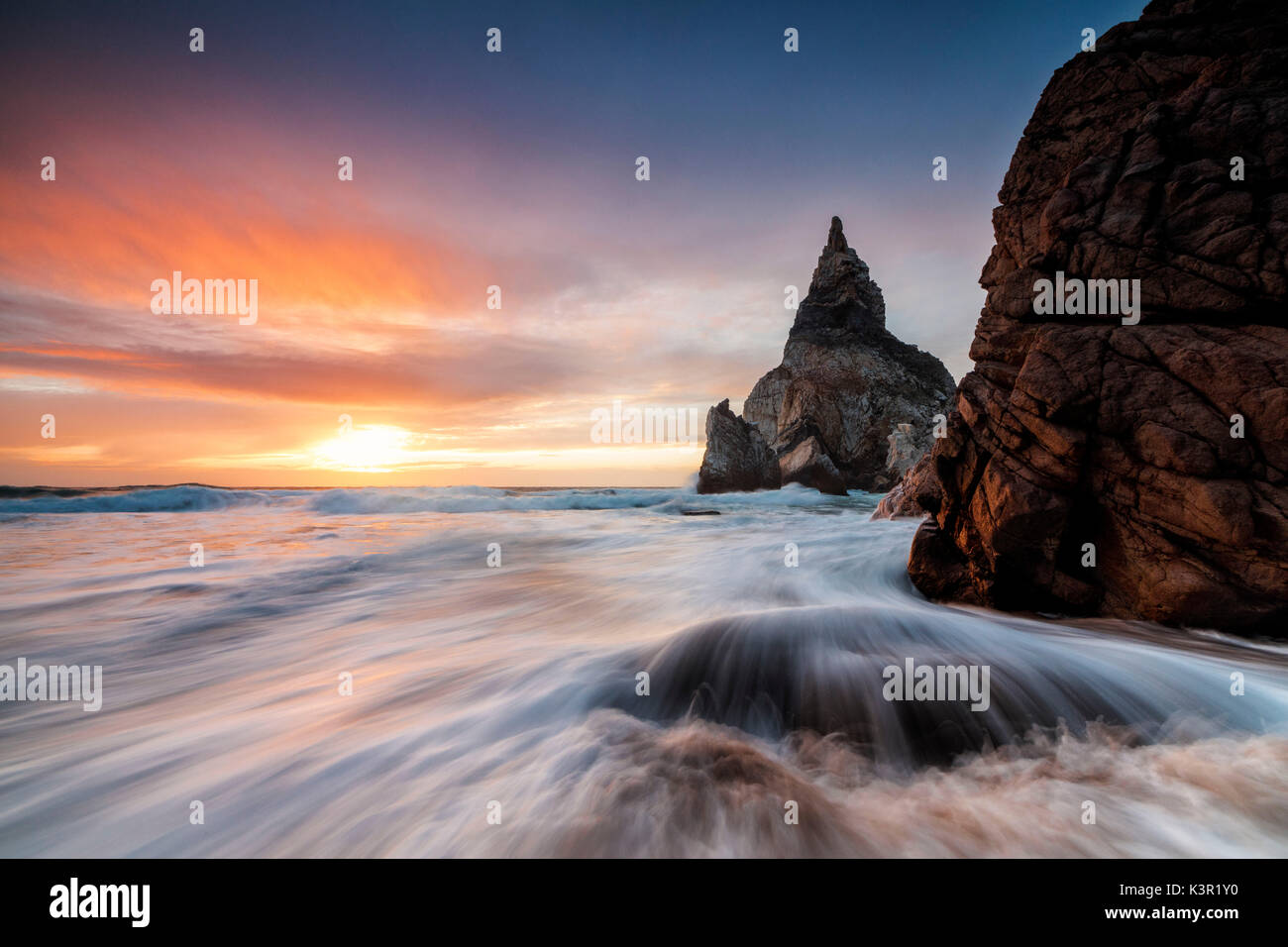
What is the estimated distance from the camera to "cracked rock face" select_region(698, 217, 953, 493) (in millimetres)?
51188

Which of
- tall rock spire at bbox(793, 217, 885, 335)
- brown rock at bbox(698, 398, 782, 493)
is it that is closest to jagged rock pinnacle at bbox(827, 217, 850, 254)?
tall rock spire at bbox(793, 217, 885, 335)

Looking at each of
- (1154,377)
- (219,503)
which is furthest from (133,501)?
(1154,377)

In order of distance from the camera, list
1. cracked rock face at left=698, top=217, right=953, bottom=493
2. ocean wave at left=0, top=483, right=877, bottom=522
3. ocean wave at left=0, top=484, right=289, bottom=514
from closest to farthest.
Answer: ocean wave at left=0, top=484, right=289, bottom=514 < ocean wave at left=0, top=483, right=877, bottom=522 < cracked rock face at left=698, top=217, right=953, bottom=493

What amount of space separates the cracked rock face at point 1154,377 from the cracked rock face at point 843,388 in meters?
43.7

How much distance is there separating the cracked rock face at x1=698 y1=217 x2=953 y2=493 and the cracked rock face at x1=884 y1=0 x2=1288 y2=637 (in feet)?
143

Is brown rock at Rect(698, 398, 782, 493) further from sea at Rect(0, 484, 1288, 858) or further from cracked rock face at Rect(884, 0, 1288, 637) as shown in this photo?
cracked rock face at Rect(884, 0, 1288, 637)

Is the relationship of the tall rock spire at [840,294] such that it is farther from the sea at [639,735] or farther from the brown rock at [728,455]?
the sea at [639,735]

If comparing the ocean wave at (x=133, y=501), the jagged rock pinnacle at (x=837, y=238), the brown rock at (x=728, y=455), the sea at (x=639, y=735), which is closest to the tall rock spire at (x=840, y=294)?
the jagged rock pinnacle at (x=837, y=238)

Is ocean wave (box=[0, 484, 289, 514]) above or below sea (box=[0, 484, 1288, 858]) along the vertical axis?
above

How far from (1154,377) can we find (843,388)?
53.2m

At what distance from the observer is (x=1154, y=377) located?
520 centimetres
